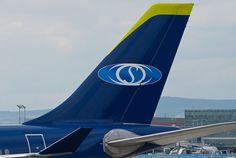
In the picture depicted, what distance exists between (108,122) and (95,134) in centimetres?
106

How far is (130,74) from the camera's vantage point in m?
23.7

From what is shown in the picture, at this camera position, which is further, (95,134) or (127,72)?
(127,72)

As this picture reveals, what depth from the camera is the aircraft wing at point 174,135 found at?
1947 cm

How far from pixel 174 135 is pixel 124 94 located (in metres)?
3.77

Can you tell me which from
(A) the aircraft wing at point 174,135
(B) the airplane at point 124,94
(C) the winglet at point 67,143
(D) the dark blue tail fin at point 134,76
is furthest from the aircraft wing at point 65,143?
(D) the dark blue tail fin at point 134,76

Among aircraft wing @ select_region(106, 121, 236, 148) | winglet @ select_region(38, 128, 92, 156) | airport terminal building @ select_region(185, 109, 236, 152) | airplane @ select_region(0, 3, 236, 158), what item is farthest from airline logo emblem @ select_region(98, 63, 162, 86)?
airport terminal building @ select_region(185, 109, 236, 152)

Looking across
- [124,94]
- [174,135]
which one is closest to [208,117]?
[124,94]

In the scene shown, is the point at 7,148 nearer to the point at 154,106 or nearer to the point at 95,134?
the point at 95,134

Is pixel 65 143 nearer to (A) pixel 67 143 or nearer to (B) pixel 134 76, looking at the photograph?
(A) pixel 67 143

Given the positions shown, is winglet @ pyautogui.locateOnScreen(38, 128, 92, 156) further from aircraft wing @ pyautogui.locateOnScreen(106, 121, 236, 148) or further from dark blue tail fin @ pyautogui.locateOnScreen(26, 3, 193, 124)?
dark blue tail fin @ pyautogui.locateOnScreen(26, 3, 193, 124)

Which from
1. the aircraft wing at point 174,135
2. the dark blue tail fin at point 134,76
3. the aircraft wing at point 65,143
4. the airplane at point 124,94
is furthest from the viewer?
the dark blue tail fin at point 134,76

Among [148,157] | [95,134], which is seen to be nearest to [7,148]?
[95,134]

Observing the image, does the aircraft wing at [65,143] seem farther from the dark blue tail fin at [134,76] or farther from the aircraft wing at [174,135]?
the dark blue tail fin at [134,76]

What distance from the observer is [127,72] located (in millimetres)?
23703
